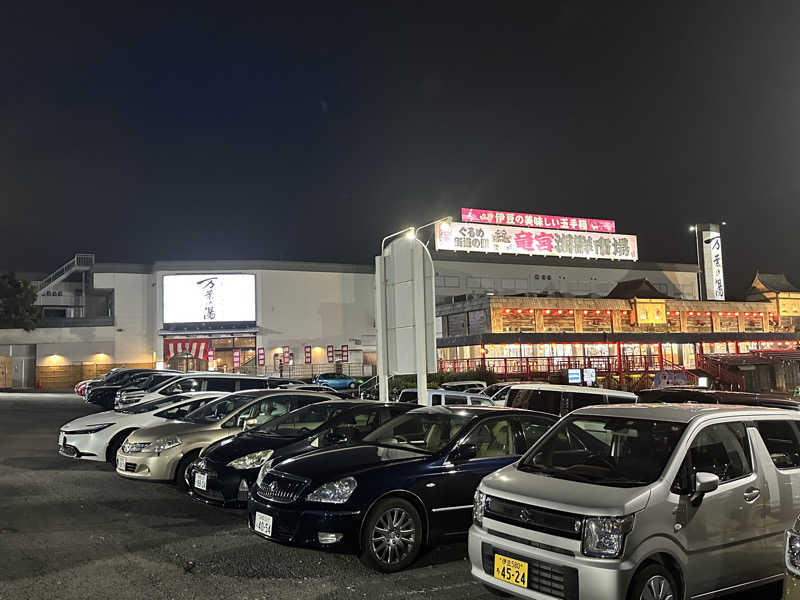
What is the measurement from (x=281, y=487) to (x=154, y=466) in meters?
4.02

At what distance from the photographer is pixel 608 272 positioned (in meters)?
64.6

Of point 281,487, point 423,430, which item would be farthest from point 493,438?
point 281,487

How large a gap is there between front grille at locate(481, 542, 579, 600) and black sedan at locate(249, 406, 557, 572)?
162 cm

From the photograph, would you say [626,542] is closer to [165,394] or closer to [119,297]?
[165,394]

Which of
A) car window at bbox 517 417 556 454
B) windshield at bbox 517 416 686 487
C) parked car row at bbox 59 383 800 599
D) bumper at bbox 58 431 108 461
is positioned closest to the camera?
parked car row at bbox 59 383 800 599

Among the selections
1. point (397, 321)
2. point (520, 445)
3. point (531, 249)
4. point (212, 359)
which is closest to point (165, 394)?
point (397, 321)

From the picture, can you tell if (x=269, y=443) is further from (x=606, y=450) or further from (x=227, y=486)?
(x=606, y=450)

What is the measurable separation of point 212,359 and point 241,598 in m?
48.0

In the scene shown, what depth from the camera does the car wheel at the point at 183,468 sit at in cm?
940

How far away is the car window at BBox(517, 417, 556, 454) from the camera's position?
7.16 m

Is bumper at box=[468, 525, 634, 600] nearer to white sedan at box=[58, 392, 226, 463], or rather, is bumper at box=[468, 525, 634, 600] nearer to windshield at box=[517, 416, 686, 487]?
windshield at box=[517, 416, 686, 487]

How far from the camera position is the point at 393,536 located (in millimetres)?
5992

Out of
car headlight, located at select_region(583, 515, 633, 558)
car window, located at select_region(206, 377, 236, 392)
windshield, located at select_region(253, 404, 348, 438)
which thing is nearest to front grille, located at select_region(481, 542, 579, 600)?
car headlight, located at select_region(583, 515, 633, 558)

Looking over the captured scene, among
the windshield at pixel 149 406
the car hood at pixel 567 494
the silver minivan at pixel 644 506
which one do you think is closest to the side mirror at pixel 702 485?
the silver minivan at pixel 644 506
